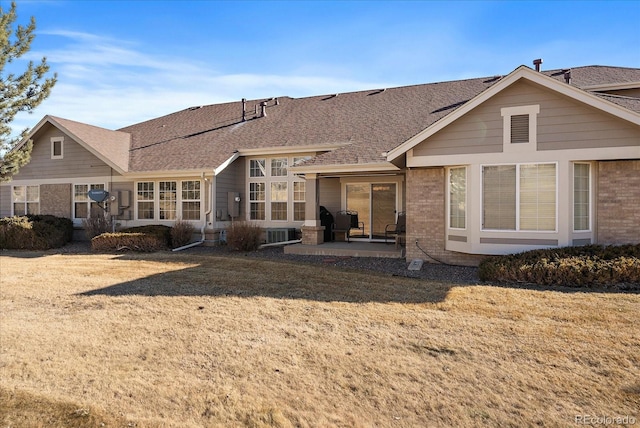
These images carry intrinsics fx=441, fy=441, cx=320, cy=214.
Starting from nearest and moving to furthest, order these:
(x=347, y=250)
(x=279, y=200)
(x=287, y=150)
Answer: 1. (x=347, y=250)
2. (x=287, y=150)
3. (x=279, y=200)

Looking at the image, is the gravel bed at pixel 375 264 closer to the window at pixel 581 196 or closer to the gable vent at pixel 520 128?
the window at pixel 581 196

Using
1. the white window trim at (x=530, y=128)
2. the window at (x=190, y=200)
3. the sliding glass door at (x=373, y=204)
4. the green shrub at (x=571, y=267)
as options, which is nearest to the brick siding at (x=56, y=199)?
the window at (x=190, y=200)

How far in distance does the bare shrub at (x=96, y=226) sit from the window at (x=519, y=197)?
575 inches

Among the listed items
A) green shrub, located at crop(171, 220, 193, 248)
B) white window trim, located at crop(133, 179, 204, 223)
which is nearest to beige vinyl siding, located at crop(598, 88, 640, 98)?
white window trim, located at crop(133, 179, 204, 223)

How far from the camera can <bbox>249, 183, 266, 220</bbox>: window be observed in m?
17.8

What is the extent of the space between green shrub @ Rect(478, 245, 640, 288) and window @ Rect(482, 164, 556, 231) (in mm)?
871

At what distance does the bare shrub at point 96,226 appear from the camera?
17.7m

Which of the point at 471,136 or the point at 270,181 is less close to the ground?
the point at 471,136

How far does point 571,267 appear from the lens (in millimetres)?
8594

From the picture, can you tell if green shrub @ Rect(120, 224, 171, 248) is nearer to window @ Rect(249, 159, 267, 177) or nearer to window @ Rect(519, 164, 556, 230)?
window @ Rect(249, 159, 267, 177)

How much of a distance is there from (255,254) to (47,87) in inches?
282

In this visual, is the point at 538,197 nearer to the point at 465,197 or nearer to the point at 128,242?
the point at 465,197

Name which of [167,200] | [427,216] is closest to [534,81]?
[427,216]

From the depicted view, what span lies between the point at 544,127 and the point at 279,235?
9.58m
